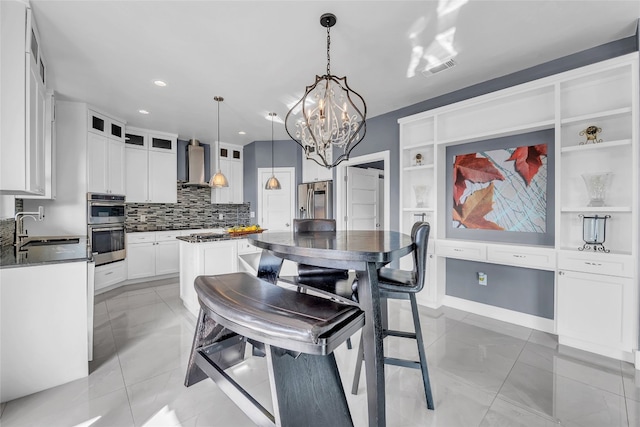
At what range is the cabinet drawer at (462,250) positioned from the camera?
2.95m

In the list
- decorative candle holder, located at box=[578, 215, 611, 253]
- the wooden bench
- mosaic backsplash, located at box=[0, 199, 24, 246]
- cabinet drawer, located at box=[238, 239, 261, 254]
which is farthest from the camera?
cabinet drawer, located at box=[238, 239, 261, 254]

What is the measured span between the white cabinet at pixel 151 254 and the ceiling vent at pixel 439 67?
456 centimetres

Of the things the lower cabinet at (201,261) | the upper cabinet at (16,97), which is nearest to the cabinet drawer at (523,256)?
the lower cabinet at (201,261)

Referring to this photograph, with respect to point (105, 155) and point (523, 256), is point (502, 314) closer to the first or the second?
point (523, 256)

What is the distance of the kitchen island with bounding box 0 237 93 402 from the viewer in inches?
68.7

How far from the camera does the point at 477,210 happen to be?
128 inches

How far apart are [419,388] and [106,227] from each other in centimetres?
446

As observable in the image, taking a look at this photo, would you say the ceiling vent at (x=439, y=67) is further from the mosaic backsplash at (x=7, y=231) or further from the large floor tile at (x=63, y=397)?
the mosaic backsplash at (x=7, y=231)

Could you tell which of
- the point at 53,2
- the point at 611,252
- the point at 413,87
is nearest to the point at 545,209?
the point at 611,252

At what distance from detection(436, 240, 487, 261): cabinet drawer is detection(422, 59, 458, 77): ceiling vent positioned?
6.07 ft

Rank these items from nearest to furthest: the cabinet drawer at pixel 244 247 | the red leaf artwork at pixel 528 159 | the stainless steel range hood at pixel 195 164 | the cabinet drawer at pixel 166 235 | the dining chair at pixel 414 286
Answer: the dining chair at pixel 414 286, the red leaf artwork at pixel 528 159, the cabinet drawer at pixel 244 247, the cabinet drawer at pixel 166 235, the stainless steel range hood at pixel 195 164

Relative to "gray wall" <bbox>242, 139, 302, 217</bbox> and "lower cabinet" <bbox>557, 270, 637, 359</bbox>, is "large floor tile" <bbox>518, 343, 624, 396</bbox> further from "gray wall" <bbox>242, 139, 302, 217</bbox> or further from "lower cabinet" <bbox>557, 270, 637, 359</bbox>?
"gray wall" <bbox>242, 139, 302, 217</bbox>

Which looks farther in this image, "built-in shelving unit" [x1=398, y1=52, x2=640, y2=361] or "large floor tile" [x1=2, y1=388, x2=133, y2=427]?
"built-in shelving unit" [x1=398, y1=52, x2=640, y2=361]

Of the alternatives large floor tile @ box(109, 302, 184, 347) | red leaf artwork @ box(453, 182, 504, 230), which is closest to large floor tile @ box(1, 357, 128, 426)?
large floor tile @ box(109, 302, 184, 347)
